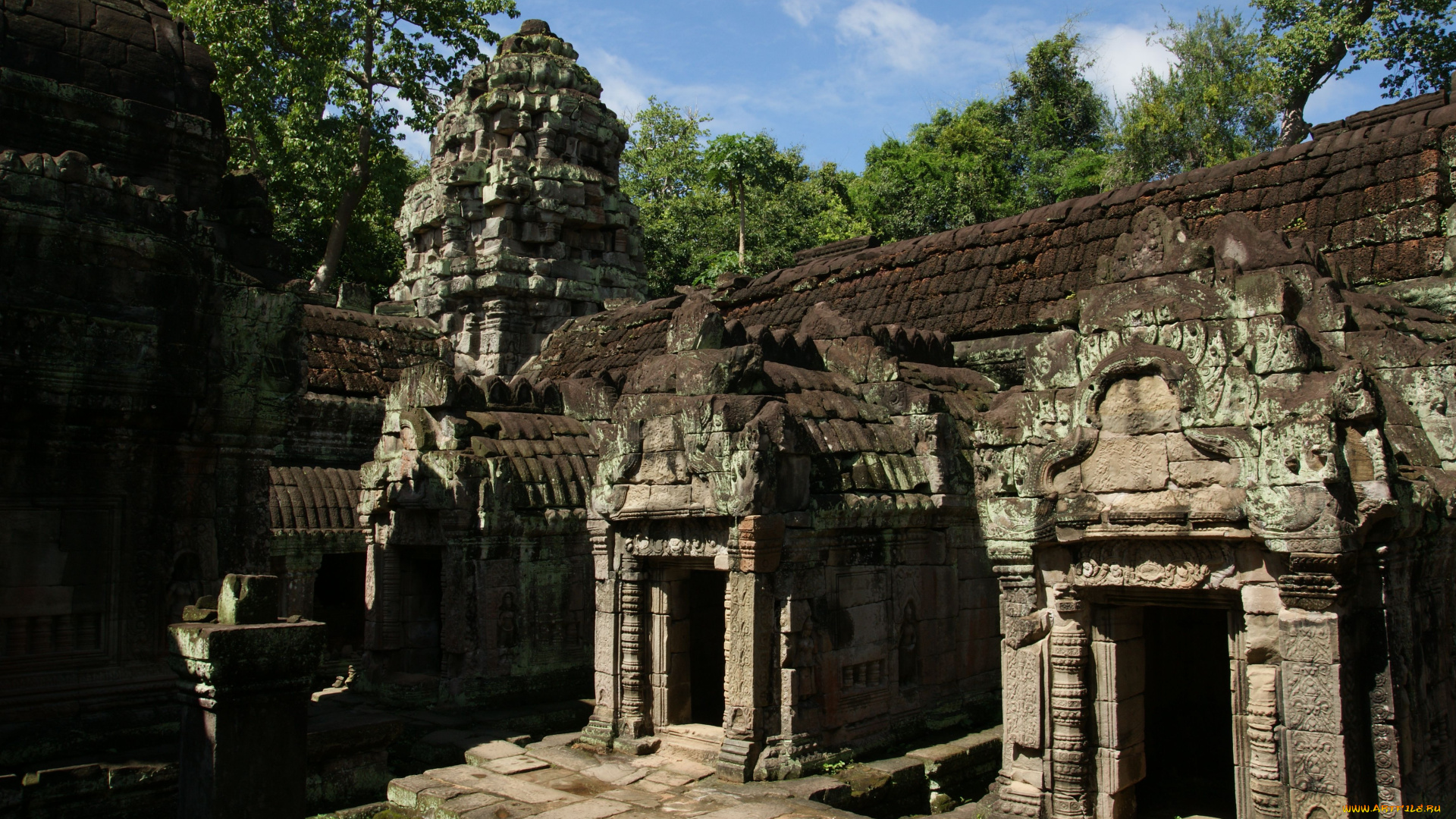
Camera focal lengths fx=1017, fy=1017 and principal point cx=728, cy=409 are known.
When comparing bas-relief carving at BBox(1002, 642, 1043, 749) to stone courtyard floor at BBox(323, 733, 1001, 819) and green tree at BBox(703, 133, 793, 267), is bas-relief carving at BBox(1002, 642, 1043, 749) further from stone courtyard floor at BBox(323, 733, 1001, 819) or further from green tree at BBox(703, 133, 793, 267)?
green tree at BBox(703, 133, 793, 267)

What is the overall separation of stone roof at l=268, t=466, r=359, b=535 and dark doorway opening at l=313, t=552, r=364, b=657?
50.6 inches

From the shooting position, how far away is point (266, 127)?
Answer: 76.6 ft

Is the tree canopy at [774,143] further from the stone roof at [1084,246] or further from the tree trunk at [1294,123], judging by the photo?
the stone roof at [1084,246]

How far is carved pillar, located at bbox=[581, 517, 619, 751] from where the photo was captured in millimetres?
8703

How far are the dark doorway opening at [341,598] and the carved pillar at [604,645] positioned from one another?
21.9ft

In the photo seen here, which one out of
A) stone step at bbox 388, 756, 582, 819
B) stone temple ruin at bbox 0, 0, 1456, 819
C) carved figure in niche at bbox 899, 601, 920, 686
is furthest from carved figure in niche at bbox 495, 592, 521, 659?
carved figure in niche at bbox 899, 601, 920, 686

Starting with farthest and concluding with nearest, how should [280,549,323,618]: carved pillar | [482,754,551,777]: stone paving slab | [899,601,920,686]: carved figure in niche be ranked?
[280,549,323,618]: carved pillar → [899,601,920,686]: carved figure in niche → [482,754,551,777]: stone paving slab

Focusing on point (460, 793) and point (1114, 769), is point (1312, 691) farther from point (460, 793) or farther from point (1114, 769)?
point (460, 793)

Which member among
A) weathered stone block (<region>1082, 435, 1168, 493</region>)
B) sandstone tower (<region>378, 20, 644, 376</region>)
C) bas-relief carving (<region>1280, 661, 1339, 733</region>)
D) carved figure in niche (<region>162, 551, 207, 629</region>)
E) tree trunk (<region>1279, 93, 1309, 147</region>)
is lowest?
bas-relief carving (<region>1280, 661, 1339, 733</region>)

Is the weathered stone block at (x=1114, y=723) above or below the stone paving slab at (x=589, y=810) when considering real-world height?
above

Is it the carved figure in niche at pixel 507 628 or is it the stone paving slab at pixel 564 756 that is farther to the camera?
the carved figure in niche at pixel 507 628

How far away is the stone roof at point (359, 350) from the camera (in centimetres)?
1537

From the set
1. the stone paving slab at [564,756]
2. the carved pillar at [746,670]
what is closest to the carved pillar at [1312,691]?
the carved pillar at [746,670]

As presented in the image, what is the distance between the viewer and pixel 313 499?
12961mm
